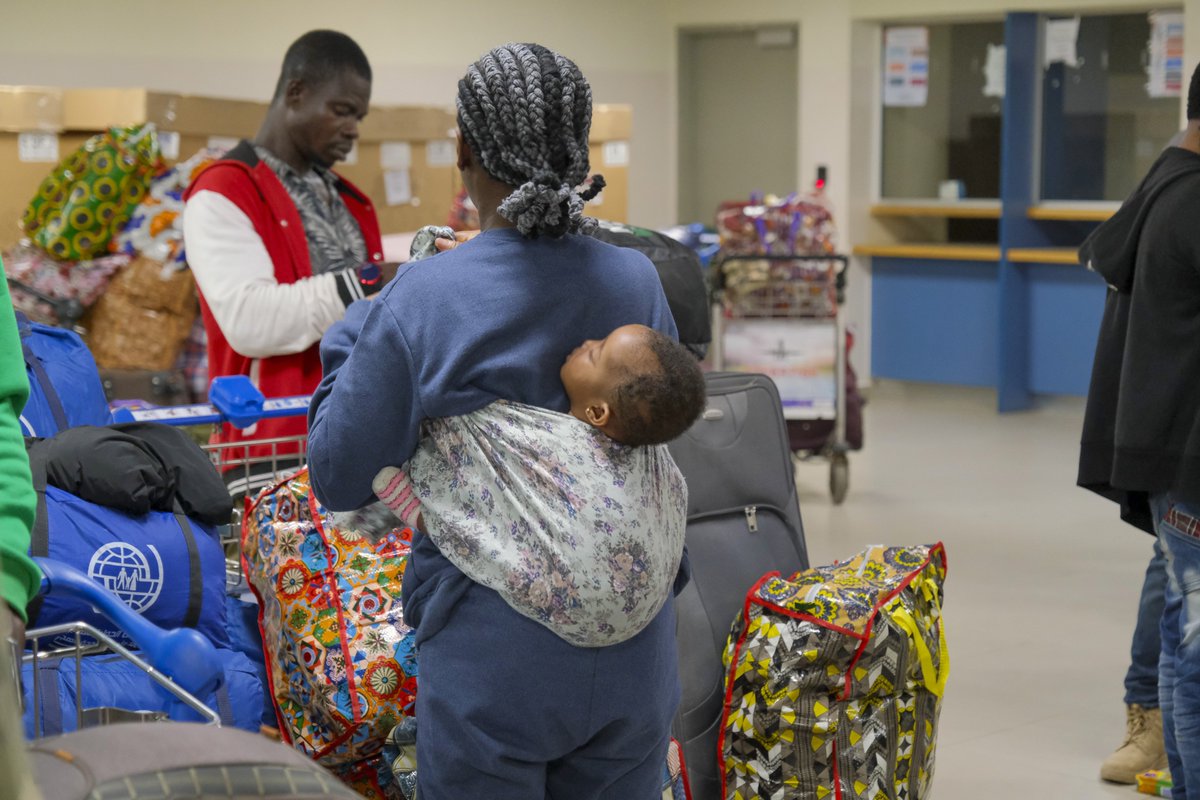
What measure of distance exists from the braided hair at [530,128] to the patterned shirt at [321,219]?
134 cm

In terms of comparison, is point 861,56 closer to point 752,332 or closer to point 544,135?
point 752,332

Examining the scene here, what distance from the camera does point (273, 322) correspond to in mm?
2805

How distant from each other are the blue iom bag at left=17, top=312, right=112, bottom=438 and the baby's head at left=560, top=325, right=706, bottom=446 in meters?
1.12

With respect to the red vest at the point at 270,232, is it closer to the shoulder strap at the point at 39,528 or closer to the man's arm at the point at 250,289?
the man's arm at the point at 250,289

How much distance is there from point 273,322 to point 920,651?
Answer: 1.33 meters

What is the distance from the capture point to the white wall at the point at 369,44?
6828mm

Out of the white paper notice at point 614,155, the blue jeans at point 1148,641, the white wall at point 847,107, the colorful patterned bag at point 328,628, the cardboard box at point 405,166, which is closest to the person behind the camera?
the colorful patterned bag at point 328,628

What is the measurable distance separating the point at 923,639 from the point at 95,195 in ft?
10.8

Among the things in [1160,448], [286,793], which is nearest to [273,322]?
[1160,448]

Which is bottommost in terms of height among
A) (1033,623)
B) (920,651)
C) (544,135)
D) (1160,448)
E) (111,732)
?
(1033,623)

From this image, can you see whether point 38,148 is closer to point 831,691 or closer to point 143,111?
point 143,111

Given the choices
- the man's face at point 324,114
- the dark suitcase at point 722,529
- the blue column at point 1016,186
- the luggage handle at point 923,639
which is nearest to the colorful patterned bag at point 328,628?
the dark suitcase at point 722,529

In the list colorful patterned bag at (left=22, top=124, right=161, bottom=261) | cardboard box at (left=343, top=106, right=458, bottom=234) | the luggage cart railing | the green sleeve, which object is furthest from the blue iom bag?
cardboard box at (left=343, top=106, right=458, bottom=234)

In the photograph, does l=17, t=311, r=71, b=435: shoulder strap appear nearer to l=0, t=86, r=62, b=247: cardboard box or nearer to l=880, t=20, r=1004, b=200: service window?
l=0, t=86, r=62, b=247: cardboard box
